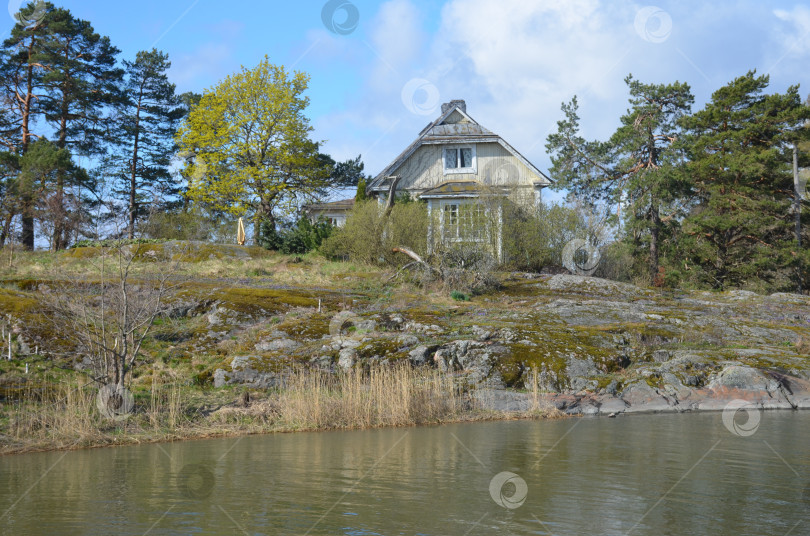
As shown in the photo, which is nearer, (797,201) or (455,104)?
(797,201)

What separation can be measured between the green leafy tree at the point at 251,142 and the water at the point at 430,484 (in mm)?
25010

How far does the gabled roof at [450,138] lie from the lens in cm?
3534

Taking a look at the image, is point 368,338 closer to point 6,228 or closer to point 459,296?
point 459,296

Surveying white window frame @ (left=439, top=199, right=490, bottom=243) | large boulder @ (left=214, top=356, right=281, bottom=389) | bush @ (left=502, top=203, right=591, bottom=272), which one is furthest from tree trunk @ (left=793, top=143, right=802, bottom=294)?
large boulder @ (left=214, top=356, right=281, bottom=389)

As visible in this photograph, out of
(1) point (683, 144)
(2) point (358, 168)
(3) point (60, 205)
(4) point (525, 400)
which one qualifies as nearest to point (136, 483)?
(4) point (525, 400)

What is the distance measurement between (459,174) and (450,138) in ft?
6.01

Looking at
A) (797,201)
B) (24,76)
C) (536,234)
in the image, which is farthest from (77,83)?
(797,201)

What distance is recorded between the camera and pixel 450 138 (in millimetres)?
36062

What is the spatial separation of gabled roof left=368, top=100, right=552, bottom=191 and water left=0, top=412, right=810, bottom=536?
76.4 ft

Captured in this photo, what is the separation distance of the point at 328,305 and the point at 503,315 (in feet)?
16.3

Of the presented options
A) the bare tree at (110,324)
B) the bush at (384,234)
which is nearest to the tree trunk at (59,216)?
the bush at (384,234)

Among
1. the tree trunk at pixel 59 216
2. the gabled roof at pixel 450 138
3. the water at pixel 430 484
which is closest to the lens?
the water at pixel 430 484

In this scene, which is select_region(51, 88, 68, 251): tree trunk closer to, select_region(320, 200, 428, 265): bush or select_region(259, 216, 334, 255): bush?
select_region(259, 216, 334, 255): bush

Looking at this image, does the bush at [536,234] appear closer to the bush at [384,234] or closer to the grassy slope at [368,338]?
the bush at [384,234]
